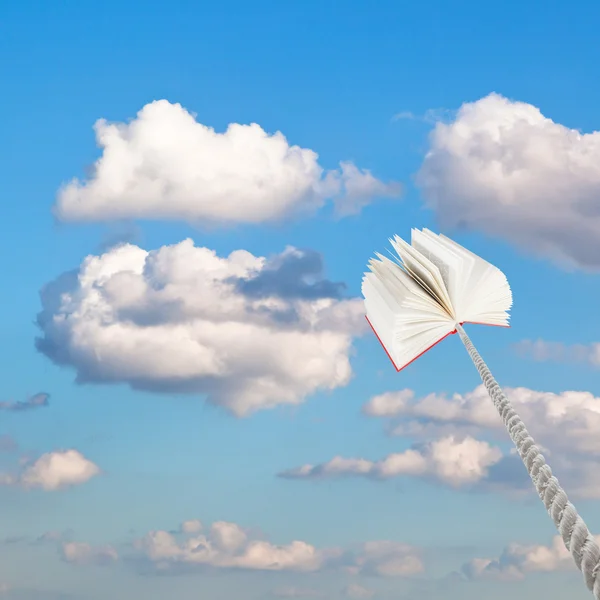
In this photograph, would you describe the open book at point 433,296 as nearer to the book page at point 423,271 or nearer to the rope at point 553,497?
the book page at point 423,271

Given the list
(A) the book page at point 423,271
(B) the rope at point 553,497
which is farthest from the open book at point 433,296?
(B) the rope at point 553,497

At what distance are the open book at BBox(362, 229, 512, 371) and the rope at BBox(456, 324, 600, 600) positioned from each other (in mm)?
5228

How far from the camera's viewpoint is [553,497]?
11703mm

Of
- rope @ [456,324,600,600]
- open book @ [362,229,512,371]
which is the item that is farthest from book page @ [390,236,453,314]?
rope @ [456,324,600,600]

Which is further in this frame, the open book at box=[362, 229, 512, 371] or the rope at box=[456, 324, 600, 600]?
the open book at box=[362, 229, 512, 371]

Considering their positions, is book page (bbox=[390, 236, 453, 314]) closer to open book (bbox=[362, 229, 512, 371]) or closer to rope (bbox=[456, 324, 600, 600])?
open book (bbox=[362, 229, 512, 371])

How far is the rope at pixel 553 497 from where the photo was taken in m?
9.48

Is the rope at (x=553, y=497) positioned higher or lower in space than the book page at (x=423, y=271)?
lower

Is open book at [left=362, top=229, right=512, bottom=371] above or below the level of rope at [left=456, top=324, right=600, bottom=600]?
above

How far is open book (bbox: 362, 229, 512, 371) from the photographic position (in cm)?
2288

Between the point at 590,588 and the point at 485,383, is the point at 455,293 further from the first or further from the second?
the point at 590,588

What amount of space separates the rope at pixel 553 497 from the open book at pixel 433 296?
523cm

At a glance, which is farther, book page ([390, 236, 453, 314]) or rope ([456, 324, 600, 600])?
book page ([390, 236, 453, 314])

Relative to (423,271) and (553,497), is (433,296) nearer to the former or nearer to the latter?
(423,271)
